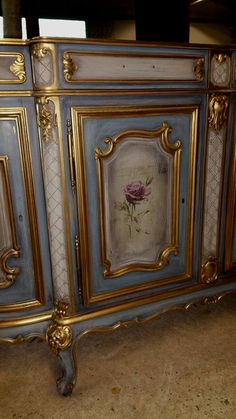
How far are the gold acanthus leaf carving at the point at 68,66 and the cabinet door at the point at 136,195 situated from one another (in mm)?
76

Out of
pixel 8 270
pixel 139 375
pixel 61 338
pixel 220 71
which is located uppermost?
pixel 220 71

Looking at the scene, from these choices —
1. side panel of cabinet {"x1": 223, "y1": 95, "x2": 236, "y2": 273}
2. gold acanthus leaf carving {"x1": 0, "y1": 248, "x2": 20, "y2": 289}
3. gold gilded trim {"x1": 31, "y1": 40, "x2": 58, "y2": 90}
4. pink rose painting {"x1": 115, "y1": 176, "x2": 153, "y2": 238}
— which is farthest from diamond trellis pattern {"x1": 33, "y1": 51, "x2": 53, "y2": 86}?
side panel of cabinet {"x1": 223, "y1": 95, "x2": 236, "y2": 273}

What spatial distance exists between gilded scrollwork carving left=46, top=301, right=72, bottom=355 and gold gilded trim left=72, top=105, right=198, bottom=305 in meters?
0.07

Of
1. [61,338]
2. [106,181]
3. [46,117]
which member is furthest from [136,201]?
[61,338]

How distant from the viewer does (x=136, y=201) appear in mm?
970

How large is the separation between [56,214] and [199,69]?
1.83 ft

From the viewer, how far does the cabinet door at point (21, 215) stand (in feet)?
2.72

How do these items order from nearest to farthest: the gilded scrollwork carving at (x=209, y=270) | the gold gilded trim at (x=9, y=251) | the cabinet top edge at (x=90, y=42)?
the cabinet top edge at (x=90, y=42) → the gold gilded trim at (x=9, y=251) → the gilded scrollwork carving at (x=209, y=270)

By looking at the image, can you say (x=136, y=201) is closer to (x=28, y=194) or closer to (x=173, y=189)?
(x=173, y=189)

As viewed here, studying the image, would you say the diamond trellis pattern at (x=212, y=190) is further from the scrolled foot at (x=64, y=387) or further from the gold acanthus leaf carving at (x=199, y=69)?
the scrolled foot at (x=64, y=387)

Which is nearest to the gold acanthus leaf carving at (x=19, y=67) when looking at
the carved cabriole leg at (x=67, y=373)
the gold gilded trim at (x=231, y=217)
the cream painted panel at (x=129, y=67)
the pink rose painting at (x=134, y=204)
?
the cream painted panel at (x=129, y=67)

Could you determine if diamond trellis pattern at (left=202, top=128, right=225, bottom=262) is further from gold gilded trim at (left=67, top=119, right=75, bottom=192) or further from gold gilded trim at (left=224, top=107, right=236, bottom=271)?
gold gilded trim at (left=67, top=119, right=75, bottom=192)

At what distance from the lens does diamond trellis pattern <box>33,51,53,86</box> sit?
78 centimetres

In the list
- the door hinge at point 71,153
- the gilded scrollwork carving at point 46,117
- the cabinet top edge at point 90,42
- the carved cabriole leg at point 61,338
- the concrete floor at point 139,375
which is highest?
the cabinet top edge at point 90,42
